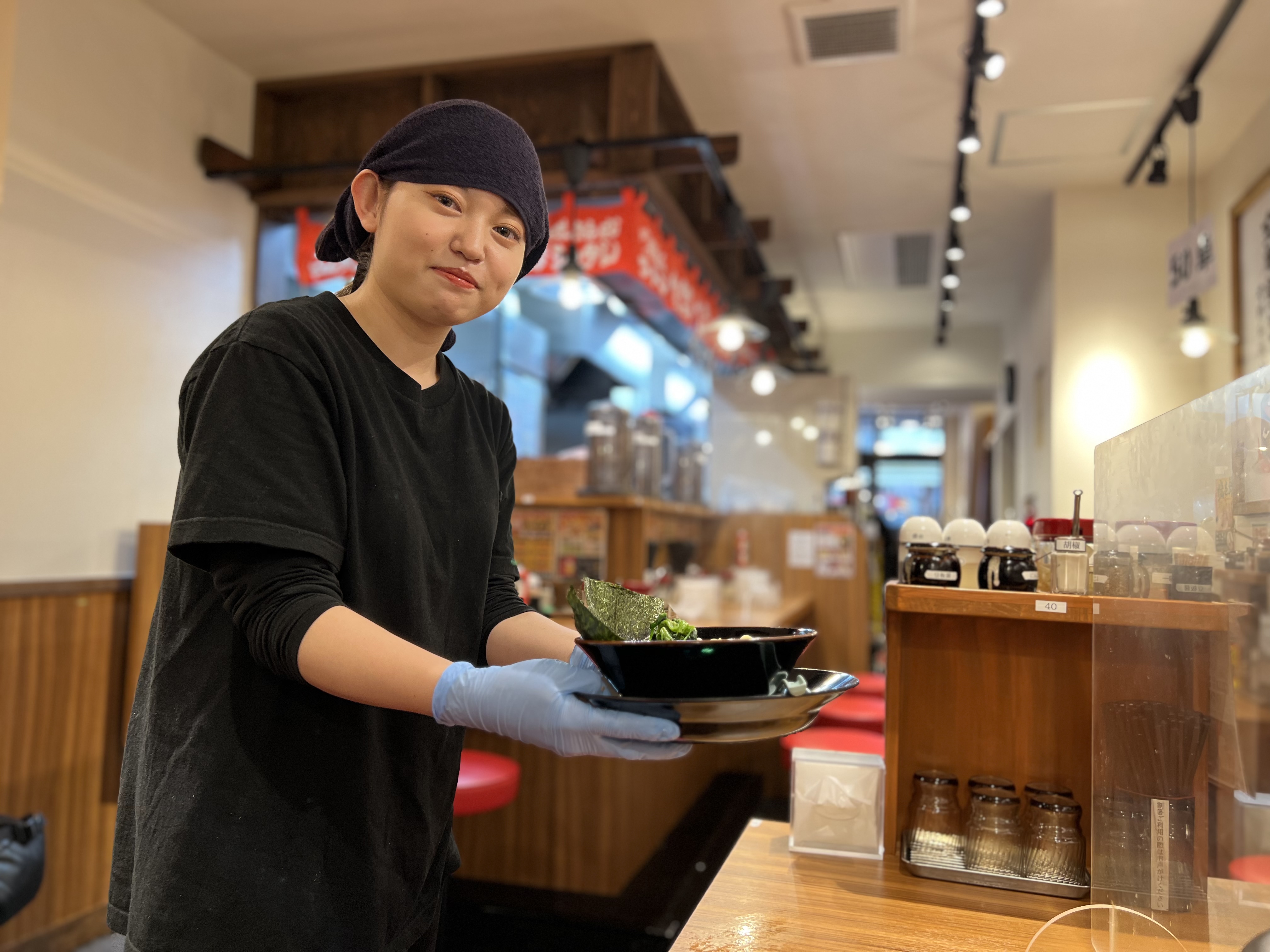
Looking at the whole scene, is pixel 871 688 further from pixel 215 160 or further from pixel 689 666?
pixel 215 160

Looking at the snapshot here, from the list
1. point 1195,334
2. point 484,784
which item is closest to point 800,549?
point 1195,334

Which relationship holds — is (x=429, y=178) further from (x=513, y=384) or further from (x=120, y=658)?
(x=513, y=384)

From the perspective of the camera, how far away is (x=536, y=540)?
12.8ft

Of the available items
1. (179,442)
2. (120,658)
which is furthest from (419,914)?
(120,658)

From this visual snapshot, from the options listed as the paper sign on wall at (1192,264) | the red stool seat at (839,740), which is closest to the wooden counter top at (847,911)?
the red stool seat at (839,740)

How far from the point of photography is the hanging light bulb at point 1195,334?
14.8 ft

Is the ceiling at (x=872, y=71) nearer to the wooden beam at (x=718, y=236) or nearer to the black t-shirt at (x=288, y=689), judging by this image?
the wooden beam at (x=718, y=236)

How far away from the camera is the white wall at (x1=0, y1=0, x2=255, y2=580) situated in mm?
3125

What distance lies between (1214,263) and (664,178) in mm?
2473

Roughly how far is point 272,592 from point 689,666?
42 centimetres

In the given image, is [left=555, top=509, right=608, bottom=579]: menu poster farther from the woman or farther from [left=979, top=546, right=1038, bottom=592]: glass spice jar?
the woman

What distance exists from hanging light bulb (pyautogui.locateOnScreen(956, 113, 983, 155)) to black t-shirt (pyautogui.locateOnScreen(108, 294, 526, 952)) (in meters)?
3.69

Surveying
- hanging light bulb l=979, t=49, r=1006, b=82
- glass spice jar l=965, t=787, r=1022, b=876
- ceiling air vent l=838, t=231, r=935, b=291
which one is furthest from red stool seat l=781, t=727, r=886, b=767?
ceiling air vent l=838, t=231, r=935, b=291

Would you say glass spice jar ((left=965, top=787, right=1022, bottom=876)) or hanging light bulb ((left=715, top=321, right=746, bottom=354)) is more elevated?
hanging light bulb ((left=715, top=321, right=746, bottom=354))
